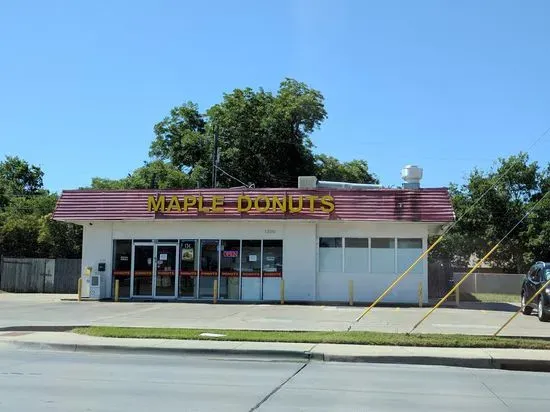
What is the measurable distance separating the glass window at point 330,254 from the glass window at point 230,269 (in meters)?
3.41

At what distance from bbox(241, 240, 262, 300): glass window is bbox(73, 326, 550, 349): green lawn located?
9.66 meters

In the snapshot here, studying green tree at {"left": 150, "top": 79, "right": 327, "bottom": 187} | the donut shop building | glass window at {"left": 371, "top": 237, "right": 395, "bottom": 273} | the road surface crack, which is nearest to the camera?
Result: the road surface crack

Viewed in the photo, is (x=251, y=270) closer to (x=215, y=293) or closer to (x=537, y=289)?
(x=215, y=293)

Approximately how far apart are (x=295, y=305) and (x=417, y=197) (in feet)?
20.8

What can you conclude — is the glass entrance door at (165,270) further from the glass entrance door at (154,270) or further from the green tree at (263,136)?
the green tree at (263,136)

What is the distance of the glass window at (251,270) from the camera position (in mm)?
24562

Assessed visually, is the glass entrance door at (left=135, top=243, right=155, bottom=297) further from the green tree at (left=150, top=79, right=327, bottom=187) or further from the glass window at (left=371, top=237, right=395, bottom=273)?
the green tree at (left=150, top=79, right=327, bottom=187)

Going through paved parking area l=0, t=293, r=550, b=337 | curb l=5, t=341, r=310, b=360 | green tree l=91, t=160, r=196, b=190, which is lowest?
curb l=5, t=341, r=310, b=360

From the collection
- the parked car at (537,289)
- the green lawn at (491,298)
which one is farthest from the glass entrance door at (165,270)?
the green lawn at (491,298)

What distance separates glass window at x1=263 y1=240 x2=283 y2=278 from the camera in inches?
968

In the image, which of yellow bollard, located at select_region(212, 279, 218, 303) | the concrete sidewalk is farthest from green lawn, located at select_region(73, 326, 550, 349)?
yellow bollard, located at select_region(212, 279, 218, 303)

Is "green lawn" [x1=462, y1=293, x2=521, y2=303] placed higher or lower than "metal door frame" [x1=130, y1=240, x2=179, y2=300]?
lower

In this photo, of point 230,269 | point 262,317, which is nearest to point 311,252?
point 230,269

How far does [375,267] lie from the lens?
79.3 ft
